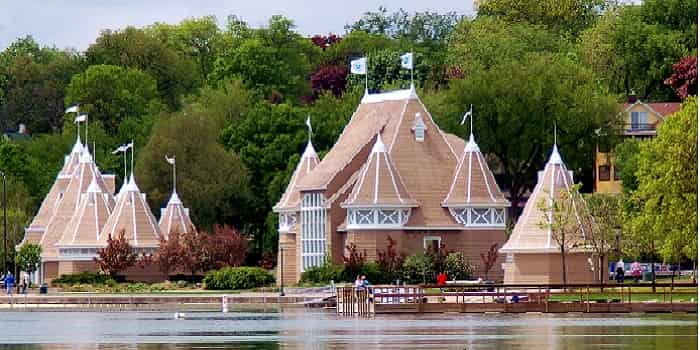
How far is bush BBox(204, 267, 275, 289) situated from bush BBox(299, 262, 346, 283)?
1.92 metres

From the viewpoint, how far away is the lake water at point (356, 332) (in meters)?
53.2

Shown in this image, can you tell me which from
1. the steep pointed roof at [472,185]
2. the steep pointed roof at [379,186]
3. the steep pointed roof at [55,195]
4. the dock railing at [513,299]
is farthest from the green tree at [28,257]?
the dock railing at [513,299]

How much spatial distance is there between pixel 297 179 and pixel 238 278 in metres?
11.7

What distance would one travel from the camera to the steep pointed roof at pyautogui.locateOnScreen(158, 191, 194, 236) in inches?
4692

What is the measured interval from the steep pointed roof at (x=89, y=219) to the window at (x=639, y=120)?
108 ft

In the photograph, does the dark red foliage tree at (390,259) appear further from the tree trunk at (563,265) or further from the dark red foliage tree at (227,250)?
the dark red foliage tree at (227,250)

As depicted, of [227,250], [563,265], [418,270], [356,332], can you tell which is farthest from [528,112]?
[356,332]

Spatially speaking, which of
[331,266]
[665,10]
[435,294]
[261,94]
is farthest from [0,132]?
[435,294]

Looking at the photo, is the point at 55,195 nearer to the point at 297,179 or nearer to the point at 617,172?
the point at 297,179

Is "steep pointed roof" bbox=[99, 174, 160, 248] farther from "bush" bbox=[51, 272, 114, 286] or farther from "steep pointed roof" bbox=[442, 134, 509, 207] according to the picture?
"steep pointed roof" bbox=[442, 134, 509, 207]

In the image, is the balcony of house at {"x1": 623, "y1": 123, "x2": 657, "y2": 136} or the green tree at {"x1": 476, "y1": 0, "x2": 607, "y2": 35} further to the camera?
the green tree at {"x1": 476, "y1": 0, "x2": 607, "y2": 35}

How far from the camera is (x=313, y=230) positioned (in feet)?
358

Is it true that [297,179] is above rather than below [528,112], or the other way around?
below

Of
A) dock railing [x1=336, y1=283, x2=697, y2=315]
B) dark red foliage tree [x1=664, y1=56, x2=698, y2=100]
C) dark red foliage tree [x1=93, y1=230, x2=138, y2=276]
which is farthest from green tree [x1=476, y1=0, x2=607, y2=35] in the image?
dock railing [x1=336, y1=283, x2=697, y2=315]
